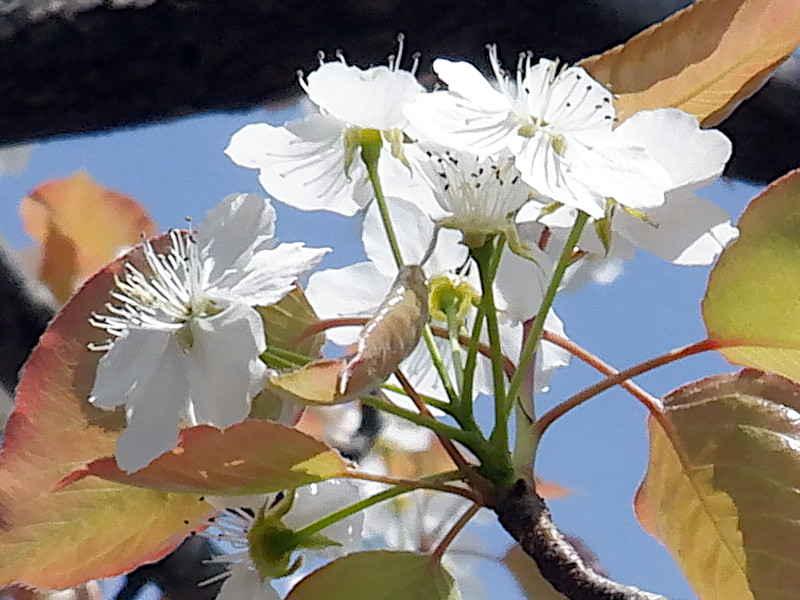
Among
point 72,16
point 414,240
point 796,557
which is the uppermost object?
point 72,16

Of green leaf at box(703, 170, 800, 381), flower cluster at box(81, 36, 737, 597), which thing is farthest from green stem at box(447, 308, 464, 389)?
green leaf at box(703, 170, 800, 381)

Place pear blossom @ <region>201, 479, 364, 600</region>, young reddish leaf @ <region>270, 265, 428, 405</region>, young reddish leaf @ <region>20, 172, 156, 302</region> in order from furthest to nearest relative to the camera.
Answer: young reddish leaf @ <region>20, 172, 156, 302</region> < pear blossom @ <region>201, 479, 364, 600</region> < young reddish leaf @ <region>270, 265, 428, 405</region>

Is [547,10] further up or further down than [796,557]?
further up

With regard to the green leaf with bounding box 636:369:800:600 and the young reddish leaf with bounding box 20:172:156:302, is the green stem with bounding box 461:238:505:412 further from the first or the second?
the young reddish leaf with bounding box 20:172:156:302

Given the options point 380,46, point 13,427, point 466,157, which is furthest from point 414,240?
point 380,46

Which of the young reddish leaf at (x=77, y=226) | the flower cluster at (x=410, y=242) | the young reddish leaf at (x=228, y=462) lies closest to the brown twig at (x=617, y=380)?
the flower cluster at (x=410, y=242)

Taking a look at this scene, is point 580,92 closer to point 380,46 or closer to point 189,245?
point 189,245
